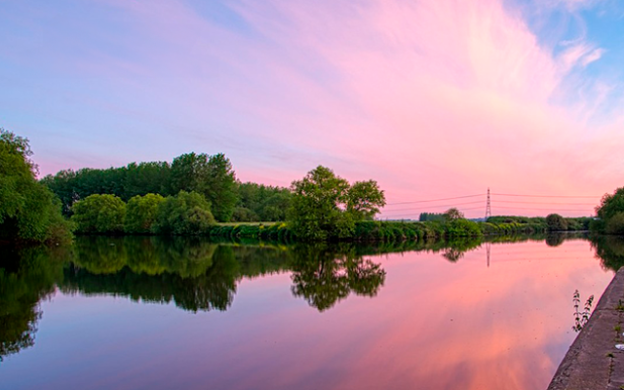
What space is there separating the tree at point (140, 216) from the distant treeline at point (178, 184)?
9.07 meters

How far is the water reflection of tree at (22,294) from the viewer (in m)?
8.93

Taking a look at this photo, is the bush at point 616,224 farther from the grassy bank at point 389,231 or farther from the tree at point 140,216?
the tree at point 140,216

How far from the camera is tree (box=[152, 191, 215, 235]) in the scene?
210 feet

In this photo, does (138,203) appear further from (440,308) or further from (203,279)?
(440,308)

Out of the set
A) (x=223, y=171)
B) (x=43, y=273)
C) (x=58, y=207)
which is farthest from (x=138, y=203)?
(x=43, y=273)

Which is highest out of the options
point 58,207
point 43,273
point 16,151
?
point 16,151

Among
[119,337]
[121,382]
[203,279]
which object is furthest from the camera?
[203,279]

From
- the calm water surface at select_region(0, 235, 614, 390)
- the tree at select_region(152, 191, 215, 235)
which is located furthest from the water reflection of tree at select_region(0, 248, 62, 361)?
the tree at select_region(152, 191, 215, 235)

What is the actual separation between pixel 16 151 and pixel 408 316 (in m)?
35.3

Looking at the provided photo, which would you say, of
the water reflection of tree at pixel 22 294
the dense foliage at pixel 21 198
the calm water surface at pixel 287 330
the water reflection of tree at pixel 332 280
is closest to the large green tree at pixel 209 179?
the dense foliage at pixel 21 198

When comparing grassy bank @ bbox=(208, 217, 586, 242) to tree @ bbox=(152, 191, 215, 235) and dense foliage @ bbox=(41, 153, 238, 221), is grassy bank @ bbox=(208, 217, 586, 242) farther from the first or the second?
dense foliage @ bbox=(41, 153, 238, 221)

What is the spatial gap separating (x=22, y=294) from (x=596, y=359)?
52.5 ft

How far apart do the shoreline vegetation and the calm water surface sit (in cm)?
1681

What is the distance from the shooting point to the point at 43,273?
1897 centimetres
